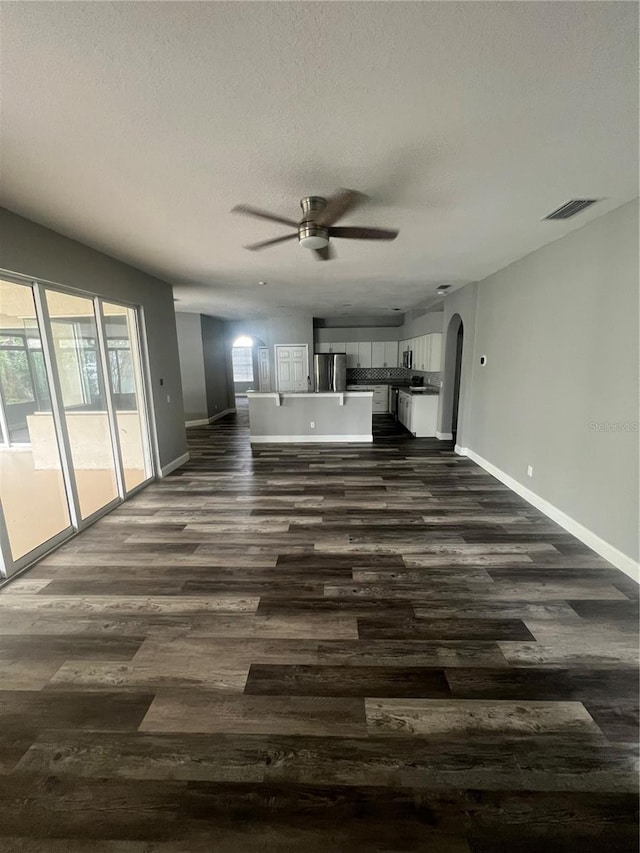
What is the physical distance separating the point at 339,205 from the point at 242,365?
11.3 m

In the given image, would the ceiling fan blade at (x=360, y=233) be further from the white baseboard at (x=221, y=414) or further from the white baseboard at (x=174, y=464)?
the white baseboard at (x=221, y=414)

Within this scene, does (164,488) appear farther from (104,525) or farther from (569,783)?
(569,783)

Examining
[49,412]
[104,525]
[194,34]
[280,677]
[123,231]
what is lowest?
[280,677]

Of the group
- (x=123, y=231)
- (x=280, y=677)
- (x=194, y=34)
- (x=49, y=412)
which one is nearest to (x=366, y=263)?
(x=123, y=231)

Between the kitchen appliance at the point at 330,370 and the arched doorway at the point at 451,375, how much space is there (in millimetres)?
3071

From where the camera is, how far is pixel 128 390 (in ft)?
13.8

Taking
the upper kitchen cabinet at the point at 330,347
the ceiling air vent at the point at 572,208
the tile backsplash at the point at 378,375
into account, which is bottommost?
the tile backsplash at the point at 378,375

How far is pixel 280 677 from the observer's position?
168cm

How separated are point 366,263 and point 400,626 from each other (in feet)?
12.0

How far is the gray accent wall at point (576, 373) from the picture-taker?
97.7 inches

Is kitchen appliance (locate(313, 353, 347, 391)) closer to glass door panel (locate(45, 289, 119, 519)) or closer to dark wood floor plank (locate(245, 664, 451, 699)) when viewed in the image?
glass door panel (locate(45, 289, 119, 519))

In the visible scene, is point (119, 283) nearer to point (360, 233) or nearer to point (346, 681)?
point (360, 233)

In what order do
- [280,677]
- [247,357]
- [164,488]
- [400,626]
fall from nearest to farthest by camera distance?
1. [280,677]
2. [400,626]
3. [164,488]
4. [247,357]

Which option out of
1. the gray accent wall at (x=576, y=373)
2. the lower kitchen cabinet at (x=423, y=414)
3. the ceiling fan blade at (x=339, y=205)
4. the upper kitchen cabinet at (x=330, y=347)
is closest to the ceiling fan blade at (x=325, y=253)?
the ceiling fan blade at (x=339, y=205)
